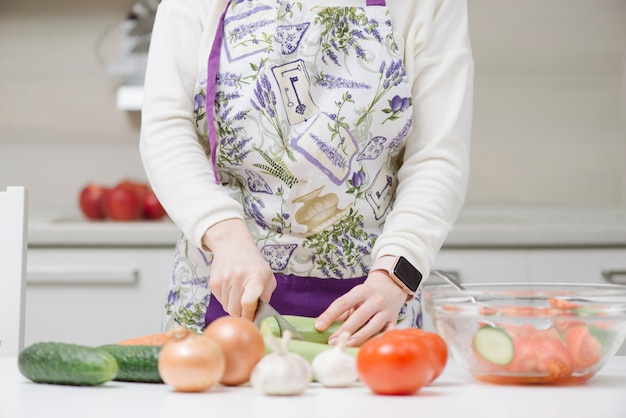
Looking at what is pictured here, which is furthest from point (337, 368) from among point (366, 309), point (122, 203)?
point (122, 203)

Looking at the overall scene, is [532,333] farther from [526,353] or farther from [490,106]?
[490,106]

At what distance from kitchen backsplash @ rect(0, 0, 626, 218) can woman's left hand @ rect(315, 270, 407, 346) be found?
1.55 m

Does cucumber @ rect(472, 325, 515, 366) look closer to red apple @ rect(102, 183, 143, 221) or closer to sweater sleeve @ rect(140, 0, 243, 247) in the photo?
sweater sleeve @ rect(140, 0, 243, 247)

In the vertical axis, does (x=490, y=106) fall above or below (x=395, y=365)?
above

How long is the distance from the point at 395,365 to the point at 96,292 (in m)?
1.42

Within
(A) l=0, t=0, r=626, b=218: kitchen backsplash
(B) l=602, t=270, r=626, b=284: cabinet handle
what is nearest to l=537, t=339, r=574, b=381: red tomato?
(B) l=602, t=270, r=626, b=284: cabinet handle

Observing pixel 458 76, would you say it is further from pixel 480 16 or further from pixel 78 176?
pixel 78 176

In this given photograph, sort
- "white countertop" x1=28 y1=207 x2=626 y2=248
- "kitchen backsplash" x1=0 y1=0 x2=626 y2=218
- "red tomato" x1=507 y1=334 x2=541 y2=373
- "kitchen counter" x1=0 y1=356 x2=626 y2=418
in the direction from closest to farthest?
"kitchen counter" x1=0 y1=356 x2=626 y2=418
"red tomato" x1=507 y1=334 x2=541 y2=373
"white countertop" x1=28 y1=207 x2=626 y2=248
"kitchen backsplash" x1=0 y1=0 x2=626 y2=218

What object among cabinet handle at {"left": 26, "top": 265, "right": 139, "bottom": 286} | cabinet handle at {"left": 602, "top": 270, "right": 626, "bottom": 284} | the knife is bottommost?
the knife

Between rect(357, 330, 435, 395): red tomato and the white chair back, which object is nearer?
rect(357, 330, 435, 395): red tomato

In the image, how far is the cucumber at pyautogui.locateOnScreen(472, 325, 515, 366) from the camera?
73cm

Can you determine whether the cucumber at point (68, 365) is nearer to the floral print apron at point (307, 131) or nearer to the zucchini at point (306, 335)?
the zucchini at point (306, 335)

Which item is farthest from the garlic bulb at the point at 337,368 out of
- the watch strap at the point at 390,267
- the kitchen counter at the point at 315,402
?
the watch strap at the point at 390,267

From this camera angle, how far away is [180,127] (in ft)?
3.82
